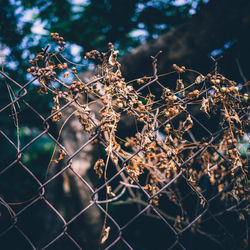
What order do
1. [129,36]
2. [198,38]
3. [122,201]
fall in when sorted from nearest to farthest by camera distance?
[122,201], [198,38], [129,36]

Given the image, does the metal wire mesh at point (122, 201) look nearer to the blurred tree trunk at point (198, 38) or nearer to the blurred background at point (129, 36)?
the blurred background at point (129, 36)

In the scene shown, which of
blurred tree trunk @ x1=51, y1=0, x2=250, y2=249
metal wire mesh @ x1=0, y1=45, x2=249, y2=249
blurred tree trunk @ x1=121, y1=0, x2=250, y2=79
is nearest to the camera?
metal wire mesh @ x1=0, y1=45, x2=249, y2=249

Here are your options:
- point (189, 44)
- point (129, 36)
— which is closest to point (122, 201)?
point (189, 44)

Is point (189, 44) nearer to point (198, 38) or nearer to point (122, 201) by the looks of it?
point (198, 38)

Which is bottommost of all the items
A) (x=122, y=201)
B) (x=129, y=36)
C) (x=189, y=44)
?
(x=122, y=201)

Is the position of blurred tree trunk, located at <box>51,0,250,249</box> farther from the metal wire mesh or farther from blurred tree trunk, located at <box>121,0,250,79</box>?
the metal wire mesh

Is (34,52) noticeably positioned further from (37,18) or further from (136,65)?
(136,65)

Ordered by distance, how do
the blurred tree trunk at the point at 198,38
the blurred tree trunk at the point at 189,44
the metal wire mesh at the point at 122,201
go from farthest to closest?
the blurred tree trunk at the point at 198,38 → the blurred tree trunk at the point at 189,44 → the metal wire mesh at the point at 122,201

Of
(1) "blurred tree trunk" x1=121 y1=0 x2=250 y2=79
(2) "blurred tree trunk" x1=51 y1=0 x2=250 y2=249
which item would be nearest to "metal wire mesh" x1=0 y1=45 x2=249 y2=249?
(2) "blurred tree trunk" x1=51 y1=0 x2=250 y2=249

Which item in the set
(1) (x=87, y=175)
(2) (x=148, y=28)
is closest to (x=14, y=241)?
(1) (x=87, y=175)

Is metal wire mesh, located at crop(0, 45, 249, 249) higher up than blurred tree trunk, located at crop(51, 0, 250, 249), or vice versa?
blurred tree trunk, located at crop(51, 0, 250, 249)

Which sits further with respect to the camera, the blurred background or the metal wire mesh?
the blurred background

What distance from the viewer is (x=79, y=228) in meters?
1.49

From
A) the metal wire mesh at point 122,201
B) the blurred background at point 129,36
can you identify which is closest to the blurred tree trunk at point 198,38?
the blurred background at point 129,36
